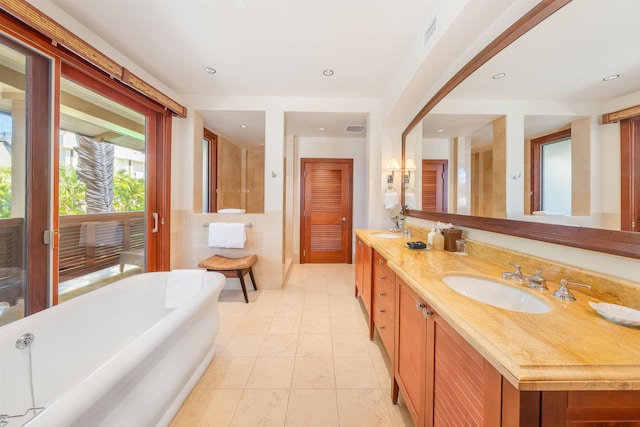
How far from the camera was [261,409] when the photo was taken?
1.31 metres

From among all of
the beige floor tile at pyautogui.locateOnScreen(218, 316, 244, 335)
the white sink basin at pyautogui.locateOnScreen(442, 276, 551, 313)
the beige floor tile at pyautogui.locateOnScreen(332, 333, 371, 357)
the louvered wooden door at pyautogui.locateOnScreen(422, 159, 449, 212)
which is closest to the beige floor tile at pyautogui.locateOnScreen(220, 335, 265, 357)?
the beige floor tile at pyautogui.locateOnScreen(218, 316, 244, 335)

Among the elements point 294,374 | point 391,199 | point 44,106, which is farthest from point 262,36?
point 294,374

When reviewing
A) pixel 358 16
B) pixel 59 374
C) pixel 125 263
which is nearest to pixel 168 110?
pixel 125 263

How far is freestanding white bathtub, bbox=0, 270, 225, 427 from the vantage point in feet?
2.62

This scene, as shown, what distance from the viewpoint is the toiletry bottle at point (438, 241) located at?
5.47 ft

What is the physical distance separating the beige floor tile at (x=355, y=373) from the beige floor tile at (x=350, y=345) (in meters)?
0.06

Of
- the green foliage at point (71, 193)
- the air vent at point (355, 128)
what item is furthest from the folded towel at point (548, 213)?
the green foliage at point (71, 193)

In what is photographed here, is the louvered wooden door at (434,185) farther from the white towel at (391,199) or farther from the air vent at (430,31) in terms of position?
the air vent at (430,31)

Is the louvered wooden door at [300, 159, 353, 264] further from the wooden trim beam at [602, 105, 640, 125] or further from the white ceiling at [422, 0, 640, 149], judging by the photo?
the wooden trim beam at [602, 105, 640, 125]

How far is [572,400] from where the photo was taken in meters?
0.51

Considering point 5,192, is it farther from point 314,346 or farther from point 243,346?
point 314,346

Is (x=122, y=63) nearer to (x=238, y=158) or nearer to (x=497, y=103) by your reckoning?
(x=238, y=158)

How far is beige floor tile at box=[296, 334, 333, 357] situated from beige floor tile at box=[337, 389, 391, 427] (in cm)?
38

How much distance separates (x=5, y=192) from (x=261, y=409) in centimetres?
207
